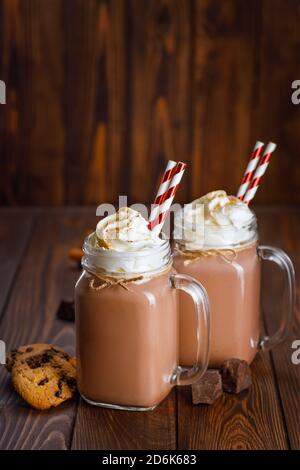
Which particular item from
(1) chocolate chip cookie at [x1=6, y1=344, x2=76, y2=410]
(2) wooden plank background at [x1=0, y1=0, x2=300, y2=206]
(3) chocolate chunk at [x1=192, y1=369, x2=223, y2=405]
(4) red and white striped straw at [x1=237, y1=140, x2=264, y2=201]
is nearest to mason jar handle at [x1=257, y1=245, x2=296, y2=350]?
(4) red and white striped straw at [x1=237, y1=140, x2=264, y2=201]

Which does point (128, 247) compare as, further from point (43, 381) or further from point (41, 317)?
point (41, 317)

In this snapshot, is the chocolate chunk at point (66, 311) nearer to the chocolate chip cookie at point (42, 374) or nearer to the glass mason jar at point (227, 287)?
the chocolate chip cookie at point (42, 374)

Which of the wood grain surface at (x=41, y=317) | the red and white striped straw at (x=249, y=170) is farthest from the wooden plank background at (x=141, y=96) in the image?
the red and white striped straw at (x=249, y=170)

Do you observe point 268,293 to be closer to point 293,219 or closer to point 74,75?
point 293,219

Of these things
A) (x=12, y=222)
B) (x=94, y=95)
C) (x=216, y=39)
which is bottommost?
(x=12, y=222)

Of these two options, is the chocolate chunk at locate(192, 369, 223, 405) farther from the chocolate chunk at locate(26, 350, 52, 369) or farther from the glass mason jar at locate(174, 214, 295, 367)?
the chocolate chunk at locate(26, 350, 52, 369)

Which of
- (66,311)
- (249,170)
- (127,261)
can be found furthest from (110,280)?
(66,311)
